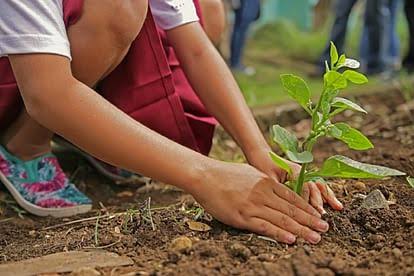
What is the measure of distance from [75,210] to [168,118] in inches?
14.1

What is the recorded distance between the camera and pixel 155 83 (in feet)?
6.90

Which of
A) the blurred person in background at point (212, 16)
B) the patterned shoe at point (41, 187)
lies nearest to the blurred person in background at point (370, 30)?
the blurred person in background at point (212, 16)

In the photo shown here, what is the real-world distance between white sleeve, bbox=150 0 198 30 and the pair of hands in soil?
0.64m

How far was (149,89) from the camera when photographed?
6.95 ft

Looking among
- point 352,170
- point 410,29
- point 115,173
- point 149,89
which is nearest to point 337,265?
point 352,170

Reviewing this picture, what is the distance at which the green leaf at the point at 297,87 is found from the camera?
154 centimetres

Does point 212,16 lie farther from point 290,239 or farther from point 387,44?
point 387,44

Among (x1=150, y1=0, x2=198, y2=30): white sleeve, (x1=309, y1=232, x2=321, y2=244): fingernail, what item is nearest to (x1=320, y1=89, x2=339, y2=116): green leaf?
(x1=309, y1=232, x2=321, y2=244): fingernail

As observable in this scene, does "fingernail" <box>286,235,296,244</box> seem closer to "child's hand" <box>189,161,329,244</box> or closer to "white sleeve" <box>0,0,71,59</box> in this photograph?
"child's hand" <box>189,161,329,244</box>

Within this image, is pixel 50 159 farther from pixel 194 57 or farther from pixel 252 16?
pixel 252 16

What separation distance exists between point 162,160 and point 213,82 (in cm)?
55

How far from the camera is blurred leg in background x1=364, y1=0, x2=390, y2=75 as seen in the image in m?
4.65

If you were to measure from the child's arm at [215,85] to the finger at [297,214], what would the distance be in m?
0.37

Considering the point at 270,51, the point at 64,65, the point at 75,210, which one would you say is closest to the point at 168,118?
the point at 75,210
